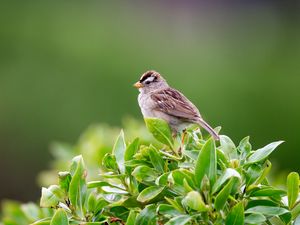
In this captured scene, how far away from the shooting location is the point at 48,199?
1983mm

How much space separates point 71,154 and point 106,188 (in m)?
2.14

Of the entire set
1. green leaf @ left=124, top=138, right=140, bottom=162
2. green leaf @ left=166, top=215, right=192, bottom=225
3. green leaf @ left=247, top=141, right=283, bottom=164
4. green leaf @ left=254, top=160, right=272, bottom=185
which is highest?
green leaf @ left=124, top=138, right=140, bottom=162

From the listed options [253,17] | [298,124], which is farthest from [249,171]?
[253,17]

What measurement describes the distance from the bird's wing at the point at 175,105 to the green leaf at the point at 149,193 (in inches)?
56.7

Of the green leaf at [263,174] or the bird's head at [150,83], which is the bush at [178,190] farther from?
the bird's head at [150,83]

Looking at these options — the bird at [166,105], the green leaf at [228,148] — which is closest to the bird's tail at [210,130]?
the bird at [166,105]

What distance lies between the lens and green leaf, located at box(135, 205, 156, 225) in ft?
6.30

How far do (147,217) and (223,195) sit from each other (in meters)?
0.24

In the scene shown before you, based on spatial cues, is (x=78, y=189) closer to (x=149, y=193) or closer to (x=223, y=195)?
(x=149, y=193)

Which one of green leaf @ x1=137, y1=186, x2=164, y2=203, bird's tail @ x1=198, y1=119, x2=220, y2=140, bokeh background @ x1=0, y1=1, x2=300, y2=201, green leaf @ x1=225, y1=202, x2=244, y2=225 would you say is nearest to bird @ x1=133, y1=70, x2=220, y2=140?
bird's tail @ x1=198, y1=119, x2=220, y2=140

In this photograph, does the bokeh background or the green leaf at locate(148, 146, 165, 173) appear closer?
the green leaf at locate(148, 146, 165, 173)

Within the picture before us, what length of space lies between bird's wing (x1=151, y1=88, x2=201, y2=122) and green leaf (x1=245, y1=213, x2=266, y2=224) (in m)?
1.52

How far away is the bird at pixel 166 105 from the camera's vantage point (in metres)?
3.38

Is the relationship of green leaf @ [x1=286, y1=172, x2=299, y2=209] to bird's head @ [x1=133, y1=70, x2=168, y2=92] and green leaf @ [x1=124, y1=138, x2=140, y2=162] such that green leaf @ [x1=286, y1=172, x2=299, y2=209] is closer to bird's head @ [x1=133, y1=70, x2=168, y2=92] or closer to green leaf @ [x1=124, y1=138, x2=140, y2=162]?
green leaf @ [x1=124, y1=138, x2=140, y2=162]
